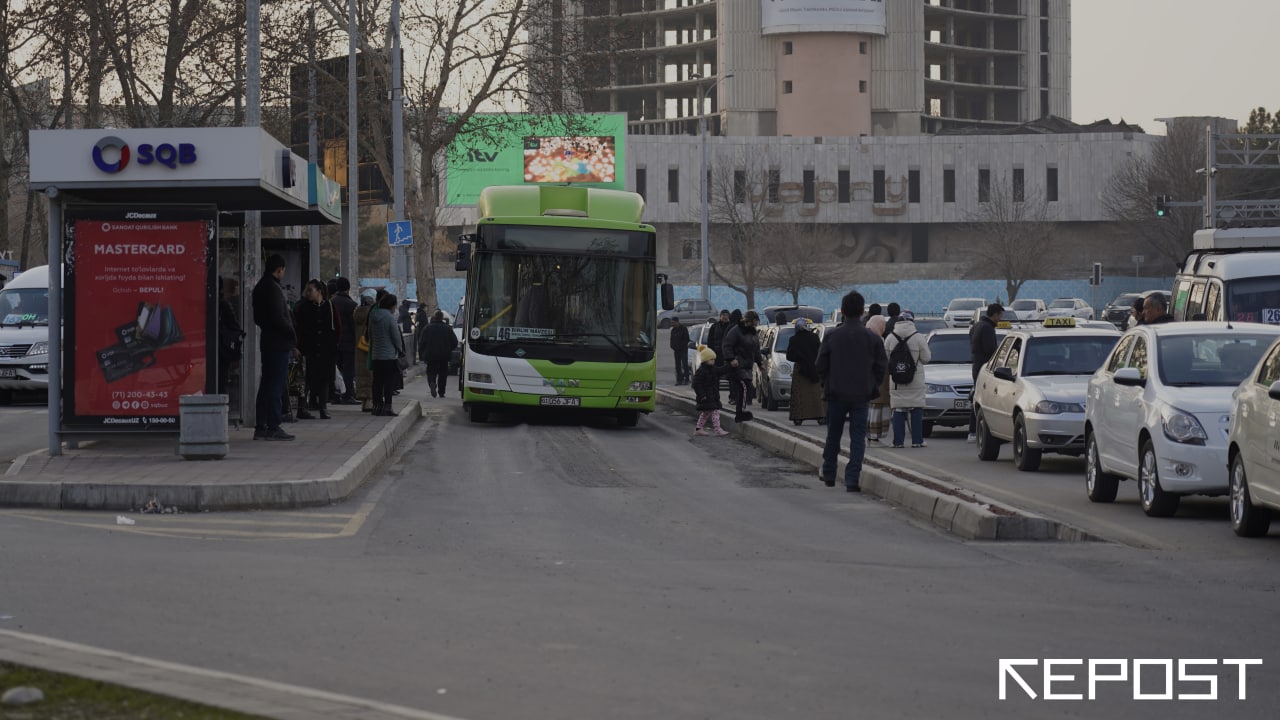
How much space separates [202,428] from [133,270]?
189 centimetres

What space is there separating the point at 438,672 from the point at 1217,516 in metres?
9.06

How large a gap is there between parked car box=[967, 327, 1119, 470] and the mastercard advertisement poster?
8.70 metres

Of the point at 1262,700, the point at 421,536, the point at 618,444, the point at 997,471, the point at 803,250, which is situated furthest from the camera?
the point at 803,250

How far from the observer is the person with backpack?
21578 millimetres

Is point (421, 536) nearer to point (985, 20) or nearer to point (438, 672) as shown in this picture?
point (438, 672)

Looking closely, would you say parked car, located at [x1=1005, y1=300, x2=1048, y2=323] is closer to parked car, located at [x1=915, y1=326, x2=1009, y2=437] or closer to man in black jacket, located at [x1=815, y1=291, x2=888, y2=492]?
parked car, located at [x1=915, y1=326, x2=1009, y2=437]

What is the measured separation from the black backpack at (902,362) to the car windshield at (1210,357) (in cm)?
651

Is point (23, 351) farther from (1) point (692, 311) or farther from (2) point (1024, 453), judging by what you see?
(1) point (692, 311)

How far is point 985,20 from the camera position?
112062mm

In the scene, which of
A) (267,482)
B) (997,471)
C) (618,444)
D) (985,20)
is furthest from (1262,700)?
(985,20)

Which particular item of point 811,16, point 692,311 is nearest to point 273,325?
point 692,311

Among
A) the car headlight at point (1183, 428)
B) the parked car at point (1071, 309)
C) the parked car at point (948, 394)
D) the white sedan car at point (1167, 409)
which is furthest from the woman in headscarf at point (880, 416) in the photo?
the parked car at point (1071, 309)

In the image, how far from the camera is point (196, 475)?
15.0m

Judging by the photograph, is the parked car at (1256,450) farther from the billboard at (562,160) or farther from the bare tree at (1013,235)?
the bare tree at (1013,235)
